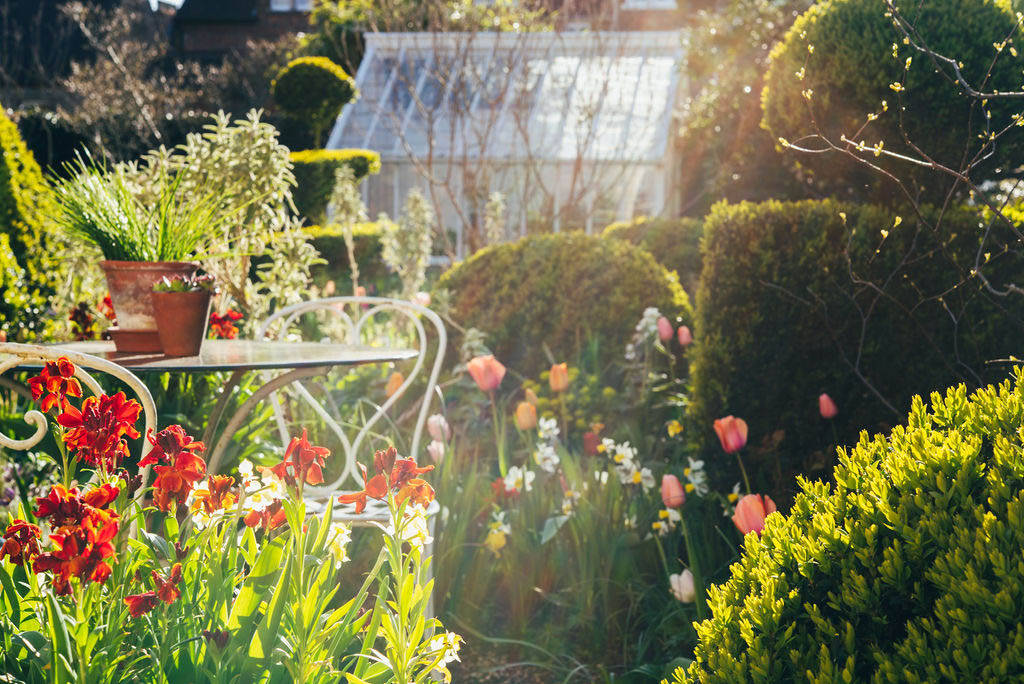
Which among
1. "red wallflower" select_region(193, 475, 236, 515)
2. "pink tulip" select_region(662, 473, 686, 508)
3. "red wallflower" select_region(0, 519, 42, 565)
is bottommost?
"pink tulip" select_region(662, 473, 686, 508)

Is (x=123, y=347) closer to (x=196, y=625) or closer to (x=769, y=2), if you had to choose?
(x=196, y=625)

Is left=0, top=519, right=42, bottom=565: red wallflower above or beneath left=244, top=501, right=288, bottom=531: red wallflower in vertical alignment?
above

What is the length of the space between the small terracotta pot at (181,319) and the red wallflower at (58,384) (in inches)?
36.8

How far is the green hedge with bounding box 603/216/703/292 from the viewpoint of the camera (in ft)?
20.7

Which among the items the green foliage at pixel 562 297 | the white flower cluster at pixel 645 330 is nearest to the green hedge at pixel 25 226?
the green foliage at pixel 562 297

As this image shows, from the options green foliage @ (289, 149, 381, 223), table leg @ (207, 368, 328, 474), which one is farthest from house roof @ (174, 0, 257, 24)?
table leg @ (207, 368, 328, 474)

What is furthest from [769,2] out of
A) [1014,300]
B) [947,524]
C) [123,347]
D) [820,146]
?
[947,524]

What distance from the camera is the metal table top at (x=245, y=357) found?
2.30 m

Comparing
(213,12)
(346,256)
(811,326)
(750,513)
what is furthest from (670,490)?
(213,12)

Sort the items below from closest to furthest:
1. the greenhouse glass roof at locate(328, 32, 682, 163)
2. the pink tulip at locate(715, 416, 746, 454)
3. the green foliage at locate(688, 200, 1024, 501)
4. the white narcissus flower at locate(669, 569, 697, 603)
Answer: the white narcissus flower at locate(669, 569, 697, 603), the pink tulip at locate(715, 416, 746, 454), the green foliage at locate(688, 200, 1024, 501), the greenhouse glass roof at locate(328, 32, 682, 163)

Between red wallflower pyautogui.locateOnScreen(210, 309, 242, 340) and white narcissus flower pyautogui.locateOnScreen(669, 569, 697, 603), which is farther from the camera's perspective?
red wallflower pyautogui.locateOnScreen(210, 309, 242, 340)

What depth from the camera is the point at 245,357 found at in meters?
2.60

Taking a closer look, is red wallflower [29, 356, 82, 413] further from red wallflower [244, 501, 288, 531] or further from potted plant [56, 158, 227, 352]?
potted plant [56, 158, 227, 352]

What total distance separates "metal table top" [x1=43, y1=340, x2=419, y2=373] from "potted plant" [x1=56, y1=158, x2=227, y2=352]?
0.31 ft
